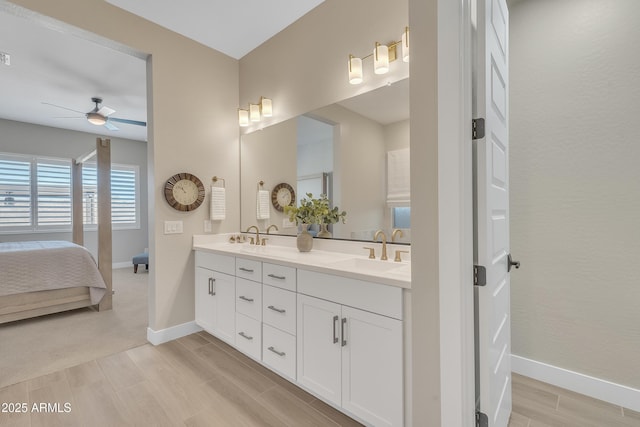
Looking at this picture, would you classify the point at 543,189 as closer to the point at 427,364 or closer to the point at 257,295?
the point at 427,364

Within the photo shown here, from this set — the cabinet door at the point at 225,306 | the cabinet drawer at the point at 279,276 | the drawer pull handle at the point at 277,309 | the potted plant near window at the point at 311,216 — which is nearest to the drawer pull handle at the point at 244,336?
the cabinet door at the point at 225,306

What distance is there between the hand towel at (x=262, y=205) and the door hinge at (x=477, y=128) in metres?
2.19

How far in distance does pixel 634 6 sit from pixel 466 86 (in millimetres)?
1565

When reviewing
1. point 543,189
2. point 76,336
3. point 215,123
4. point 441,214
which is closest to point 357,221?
point 441,214

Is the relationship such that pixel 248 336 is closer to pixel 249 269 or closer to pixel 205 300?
pixel 249 269

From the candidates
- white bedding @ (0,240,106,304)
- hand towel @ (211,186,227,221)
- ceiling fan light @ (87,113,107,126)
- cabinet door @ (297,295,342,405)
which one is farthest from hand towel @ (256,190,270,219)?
ceiling fan light @ (87,113,107,126)

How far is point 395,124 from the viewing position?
2.07m

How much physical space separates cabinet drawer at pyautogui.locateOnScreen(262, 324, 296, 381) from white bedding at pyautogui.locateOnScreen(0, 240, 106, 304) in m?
2.77

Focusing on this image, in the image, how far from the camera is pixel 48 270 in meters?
3.41

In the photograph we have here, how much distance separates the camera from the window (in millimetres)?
5160

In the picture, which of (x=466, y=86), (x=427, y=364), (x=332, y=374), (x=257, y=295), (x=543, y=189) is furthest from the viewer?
(x=257, y=295)

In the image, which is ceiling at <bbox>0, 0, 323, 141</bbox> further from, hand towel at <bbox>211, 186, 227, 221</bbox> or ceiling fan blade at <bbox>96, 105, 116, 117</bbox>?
hand towel at <bbox>211, 186, 227, 221</bbox>

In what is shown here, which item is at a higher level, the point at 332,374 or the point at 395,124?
the point at 395,124

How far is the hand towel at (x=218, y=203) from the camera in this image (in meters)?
3.09
